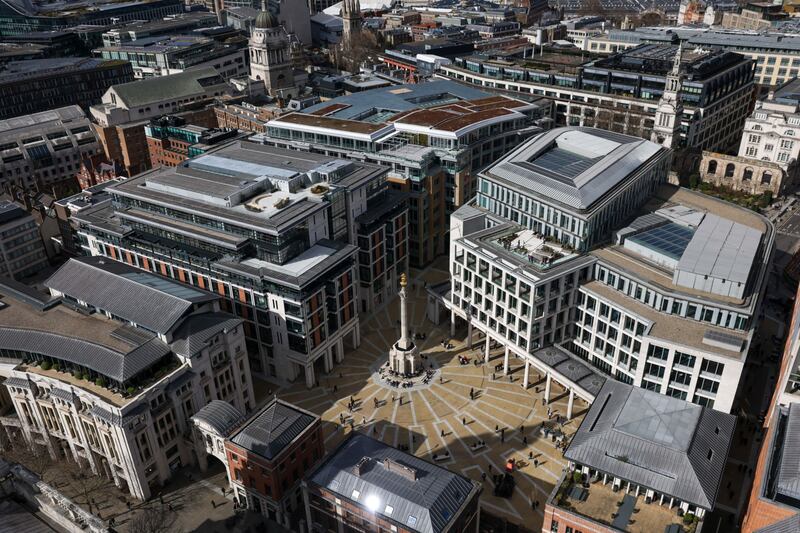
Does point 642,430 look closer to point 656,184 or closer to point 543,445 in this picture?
point 543,445

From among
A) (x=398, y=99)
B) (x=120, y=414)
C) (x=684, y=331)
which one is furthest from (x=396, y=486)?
(x=398, y=99)

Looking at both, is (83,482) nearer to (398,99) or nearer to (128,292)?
(128,292)

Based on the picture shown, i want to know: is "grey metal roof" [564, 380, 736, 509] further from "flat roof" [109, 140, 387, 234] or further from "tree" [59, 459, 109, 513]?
"tree" [59, 459, 109, 513]

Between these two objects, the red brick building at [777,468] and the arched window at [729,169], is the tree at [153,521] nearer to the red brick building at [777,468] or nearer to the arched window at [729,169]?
the red brick building at [777,468]

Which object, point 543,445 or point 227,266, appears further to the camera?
point 227,266

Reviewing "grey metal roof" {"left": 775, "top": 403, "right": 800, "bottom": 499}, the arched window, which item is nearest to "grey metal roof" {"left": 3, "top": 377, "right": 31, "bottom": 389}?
"grey metal roof" {"left": 775, "top": 403, "right": 800, "bottom": 499}

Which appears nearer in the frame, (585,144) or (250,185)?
(250,185)

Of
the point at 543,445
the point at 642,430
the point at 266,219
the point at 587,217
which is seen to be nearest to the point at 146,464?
the point at 266,219
